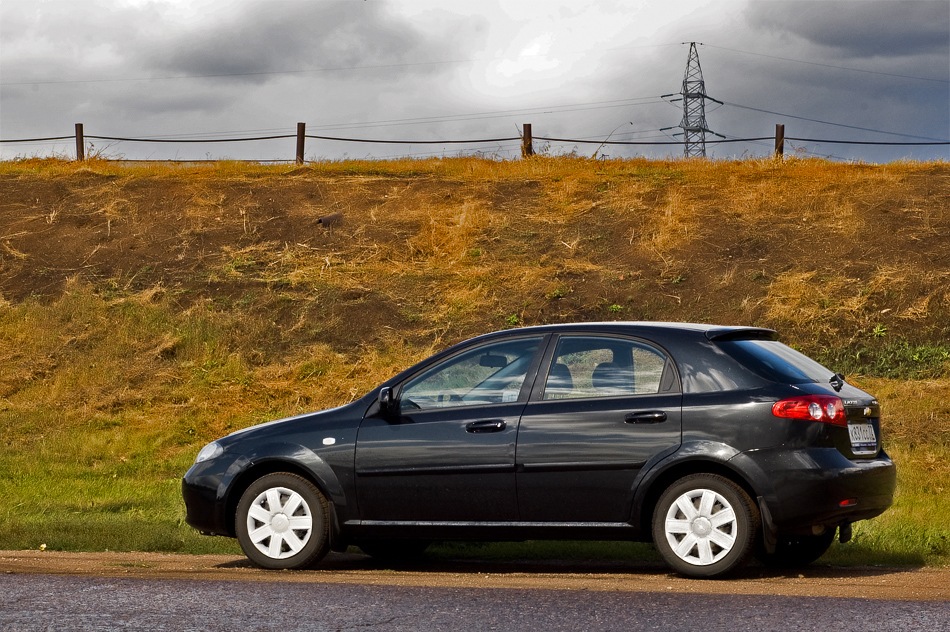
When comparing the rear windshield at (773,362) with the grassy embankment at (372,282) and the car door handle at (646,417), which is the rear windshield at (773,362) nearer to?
the car door handle at (646,417)

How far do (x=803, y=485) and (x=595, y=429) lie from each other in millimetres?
1270

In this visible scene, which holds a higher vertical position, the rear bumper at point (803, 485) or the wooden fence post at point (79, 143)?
the wooden fence post at point (79, 143)

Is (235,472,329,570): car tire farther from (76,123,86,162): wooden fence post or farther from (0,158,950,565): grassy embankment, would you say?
(76,123,86,162): wooden fence post

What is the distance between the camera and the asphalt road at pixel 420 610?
5602 mm

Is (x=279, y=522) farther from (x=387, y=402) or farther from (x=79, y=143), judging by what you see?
(x=79, y=143)

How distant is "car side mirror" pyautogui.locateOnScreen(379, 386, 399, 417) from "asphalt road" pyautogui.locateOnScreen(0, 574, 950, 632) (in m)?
1.30

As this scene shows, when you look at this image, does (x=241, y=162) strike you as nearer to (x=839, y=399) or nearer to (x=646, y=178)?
(x=646, y=178)

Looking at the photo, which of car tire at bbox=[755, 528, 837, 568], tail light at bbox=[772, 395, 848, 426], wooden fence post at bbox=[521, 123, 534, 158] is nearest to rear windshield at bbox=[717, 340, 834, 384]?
tail light at bbox=[772, 395, 848, 426]

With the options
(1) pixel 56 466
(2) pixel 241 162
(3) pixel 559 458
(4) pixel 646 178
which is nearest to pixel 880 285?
(4) pixel 646 178

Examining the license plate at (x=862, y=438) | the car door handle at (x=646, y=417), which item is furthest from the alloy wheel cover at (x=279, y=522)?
the license plate at (x=862, y=438)

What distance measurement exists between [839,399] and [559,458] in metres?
1.72

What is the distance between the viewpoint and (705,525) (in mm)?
7109

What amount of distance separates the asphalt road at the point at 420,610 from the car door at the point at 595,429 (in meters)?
0.79

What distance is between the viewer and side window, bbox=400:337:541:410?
773cm
